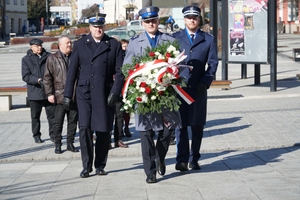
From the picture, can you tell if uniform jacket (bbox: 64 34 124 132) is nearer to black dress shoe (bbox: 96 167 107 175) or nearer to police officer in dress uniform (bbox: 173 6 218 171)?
black dress shoe (bbox: 96 167 107 175)

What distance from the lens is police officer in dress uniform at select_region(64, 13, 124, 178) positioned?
18.4ft

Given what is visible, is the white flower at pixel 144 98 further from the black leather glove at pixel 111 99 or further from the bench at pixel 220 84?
the bench at pixel 220 84

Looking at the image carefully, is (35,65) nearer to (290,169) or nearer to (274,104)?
(290,169)

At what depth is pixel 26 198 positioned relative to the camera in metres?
4.94

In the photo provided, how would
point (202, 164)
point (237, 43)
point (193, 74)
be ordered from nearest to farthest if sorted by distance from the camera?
point (193, 74)
point (202, 164)
point (237, 43)

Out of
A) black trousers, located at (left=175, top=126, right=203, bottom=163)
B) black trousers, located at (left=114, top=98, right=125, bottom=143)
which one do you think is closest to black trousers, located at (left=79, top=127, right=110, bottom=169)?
black trousers, located at (left=175, top=126, right=203, bottom=163)

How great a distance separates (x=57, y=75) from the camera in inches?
287

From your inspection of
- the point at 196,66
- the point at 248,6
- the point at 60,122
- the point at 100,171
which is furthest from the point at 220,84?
the point at 100,171

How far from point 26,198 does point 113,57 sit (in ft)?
6.31

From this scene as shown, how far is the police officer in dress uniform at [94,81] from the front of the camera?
5.62 meters

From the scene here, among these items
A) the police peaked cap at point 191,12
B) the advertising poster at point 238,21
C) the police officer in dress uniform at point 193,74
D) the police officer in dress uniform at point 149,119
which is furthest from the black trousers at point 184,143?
the advertising poster at point 238,21

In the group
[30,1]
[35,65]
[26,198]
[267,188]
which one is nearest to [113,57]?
[26,198]

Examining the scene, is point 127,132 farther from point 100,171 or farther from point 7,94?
point 7,94

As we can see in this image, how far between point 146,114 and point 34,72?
11.5ft
